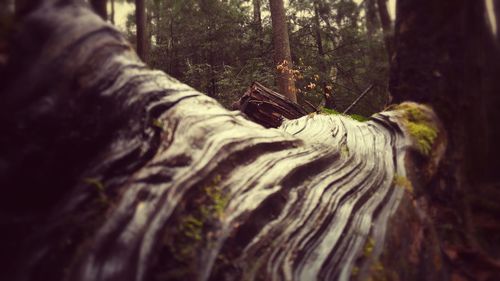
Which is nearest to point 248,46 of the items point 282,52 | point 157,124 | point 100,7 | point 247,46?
point 247,46

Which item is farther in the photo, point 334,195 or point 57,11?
point 334,195

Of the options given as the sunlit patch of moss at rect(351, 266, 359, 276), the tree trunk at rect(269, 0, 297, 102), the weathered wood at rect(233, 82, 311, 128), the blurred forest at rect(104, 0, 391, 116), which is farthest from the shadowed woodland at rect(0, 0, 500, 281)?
the blurred forest at rect(104, 0, 391, 116)

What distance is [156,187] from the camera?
2.07 metres

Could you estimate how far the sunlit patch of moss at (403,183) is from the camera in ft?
10.1

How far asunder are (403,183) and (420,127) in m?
0.85

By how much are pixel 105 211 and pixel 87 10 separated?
1.46 meters

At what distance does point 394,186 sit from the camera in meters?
3.05

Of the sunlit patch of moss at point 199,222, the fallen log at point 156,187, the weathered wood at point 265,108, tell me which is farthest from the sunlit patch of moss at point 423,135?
the weathered wood at point 265,108

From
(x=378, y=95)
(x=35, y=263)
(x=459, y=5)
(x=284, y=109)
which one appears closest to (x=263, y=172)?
(x=35, y=263)

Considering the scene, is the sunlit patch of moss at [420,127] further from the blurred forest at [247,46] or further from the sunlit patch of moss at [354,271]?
the blurred forest at [247,46]

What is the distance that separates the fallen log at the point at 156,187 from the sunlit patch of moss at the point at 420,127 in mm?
417

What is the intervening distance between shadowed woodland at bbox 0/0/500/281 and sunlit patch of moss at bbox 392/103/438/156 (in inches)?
0.6

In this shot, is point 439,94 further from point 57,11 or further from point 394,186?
point 57,11

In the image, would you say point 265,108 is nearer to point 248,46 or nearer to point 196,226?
point 196,226
